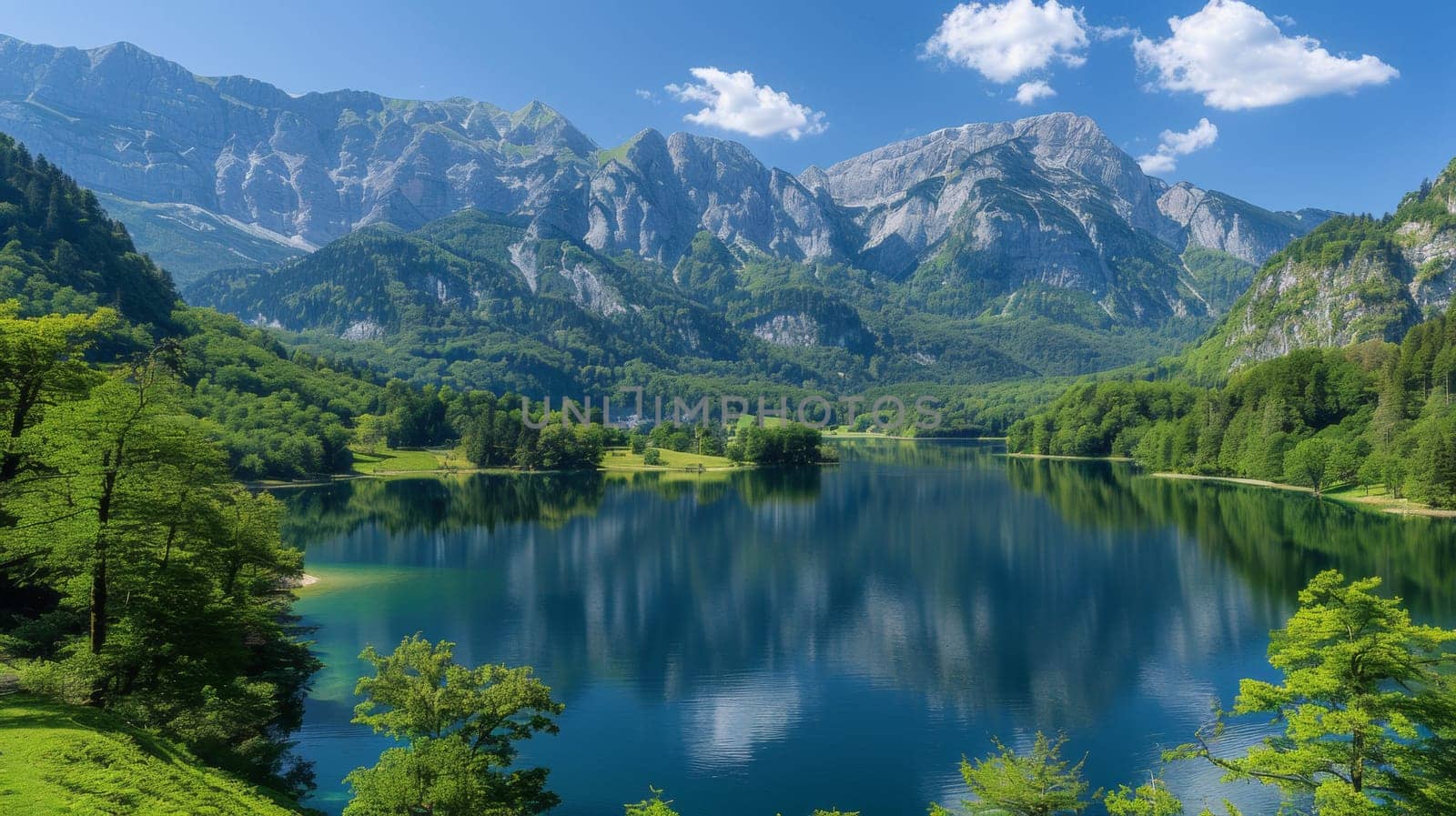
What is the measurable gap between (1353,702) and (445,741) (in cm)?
2203

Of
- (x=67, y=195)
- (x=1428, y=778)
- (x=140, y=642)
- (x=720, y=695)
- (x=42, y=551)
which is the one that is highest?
(x=67, y=195)

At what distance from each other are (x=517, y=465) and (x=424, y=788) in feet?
473

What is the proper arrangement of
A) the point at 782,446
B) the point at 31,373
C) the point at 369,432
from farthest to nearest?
1. the point at 782,446
2. the point at 369,432
3. the point at 31,373

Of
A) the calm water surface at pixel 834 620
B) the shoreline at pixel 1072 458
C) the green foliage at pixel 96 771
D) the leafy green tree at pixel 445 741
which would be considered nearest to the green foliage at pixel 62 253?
the calm water surface at pixel 834 620

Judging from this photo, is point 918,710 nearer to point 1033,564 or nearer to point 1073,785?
point 1073,785

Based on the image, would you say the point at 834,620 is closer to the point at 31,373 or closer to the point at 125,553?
the point at 125,553

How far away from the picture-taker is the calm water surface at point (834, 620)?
30922 mm

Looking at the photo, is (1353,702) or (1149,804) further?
(1353,702)

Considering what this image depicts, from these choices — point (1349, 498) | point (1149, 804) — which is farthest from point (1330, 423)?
point (1149, 804)

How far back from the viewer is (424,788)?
19.4 m

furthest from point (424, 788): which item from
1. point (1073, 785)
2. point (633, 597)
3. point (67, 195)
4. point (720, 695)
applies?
point (67, 195)

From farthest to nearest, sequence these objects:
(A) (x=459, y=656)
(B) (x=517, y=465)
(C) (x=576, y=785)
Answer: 1. (B) (x=517, y=465)
2. (A) (x=459, y=656)
3. (C) (x=576, y=785)

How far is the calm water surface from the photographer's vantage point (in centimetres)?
3092

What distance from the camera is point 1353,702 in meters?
19.4
